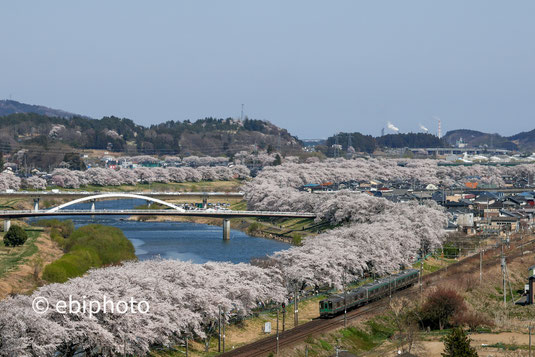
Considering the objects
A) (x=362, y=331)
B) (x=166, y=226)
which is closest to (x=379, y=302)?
(x=362, y=331)

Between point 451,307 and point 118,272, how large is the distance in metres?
16.8

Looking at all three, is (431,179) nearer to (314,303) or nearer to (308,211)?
(308,211)

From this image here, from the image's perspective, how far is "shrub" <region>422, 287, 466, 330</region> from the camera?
4172 centimetres

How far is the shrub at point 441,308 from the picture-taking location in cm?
4172

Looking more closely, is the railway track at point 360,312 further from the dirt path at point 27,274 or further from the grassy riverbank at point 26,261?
the dirt path at point 27,274

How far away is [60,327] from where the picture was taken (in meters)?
30.6

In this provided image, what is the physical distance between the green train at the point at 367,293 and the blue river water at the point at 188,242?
1924 centimetres

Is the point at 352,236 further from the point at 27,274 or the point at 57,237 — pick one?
the point at 57,237

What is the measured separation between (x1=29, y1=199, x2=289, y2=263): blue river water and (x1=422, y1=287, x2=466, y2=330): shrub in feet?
83.3

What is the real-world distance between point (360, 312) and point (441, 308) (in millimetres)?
4324

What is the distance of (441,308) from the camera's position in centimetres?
4178

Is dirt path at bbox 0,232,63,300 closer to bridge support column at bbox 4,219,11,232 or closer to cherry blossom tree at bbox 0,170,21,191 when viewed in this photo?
bridge support column at bbox 4,219,11,232

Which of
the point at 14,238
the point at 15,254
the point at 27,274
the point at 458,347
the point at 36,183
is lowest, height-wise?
the point at 27,274

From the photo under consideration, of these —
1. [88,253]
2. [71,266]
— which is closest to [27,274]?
[88,253]
